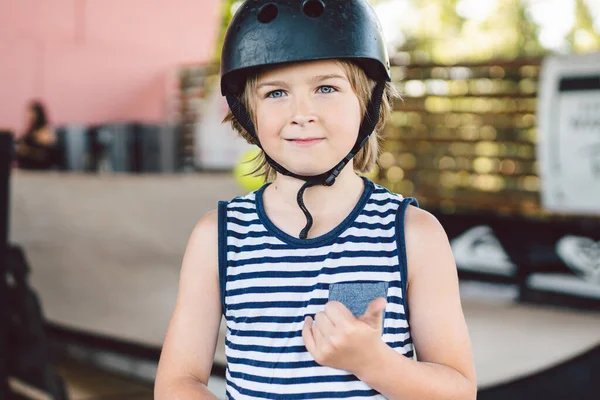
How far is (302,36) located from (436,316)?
1.46 ft

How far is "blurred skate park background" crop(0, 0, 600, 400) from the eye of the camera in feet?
10.2

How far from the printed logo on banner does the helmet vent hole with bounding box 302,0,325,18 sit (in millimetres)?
3354

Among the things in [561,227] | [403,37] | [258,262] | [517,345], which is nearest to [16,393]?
[517,345]

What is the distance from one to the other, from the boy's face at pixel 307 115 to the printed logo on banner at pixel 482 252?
3.34m

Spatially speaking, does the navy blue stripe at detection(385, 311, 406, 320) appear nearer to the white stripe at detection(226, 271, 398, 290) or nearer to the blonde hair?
the white stripe at detection(226, 271, 398, 290)

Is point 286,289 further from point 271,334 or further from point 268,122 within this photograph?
point 268,122

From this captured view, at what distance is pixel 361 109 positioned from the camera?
1.14m

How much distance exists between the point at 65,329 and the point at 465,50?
9349mm

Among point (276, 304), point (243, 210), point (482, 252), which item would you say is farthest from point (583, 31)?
point (276, 304)

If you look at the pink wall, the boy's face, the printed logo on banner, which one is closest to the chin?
the boy's face

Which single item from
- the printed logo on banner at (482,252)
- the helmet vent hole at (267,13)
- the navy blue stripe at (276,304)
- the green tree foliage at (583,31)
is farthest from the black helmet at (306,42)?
the green tree foliage at (583,31)

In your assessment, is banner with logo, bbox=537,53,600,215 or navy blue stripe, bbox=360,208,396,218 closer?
navy blue stripe, bbox=360,208,396,218

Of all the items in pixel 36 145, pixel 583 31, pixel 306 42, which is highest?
pixel 583 31

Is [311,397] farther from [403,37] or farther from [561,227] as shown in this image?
[403,37]
